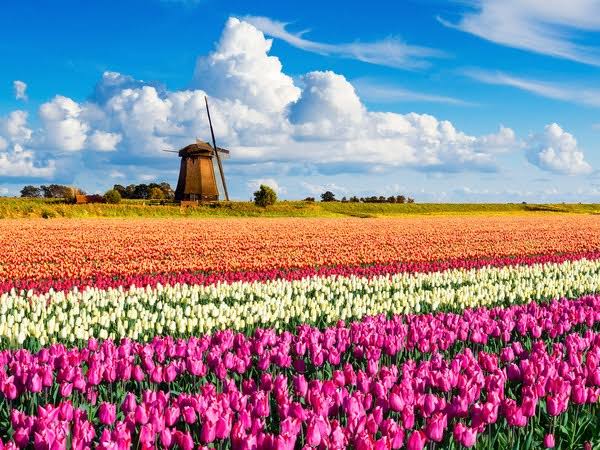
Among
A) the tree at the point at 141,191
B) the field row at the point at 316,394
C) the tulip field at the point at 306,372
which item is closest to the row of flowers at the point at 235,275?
the tulip field at the point at 306,372

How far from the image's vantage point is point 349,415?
16.5 ft

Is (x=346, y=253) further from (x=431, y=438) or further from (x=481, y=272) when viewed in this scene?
(x=431, y=438)

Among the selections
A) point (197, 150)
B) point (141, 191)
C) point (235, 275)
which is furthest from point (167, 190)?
point (235, 275)

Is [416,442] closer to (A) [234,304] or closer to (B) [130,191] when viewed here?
(A) [234,304]

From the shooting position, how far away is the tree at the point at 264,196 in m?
76.3

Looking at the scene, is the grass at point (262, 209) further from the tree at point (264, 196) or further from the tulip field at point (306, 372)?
the tulip field at point (306, 372)

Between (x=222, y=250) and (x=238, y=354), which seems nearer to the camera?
(x=238, y=354)

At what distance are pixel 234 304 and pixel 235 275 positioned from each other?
6824 millimetres

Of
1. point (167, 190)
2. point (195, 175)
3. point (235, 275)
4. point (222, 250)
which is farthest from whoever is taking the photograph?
point (167, 190)

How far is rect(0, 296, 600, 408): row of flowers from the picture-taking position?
20.6 feet

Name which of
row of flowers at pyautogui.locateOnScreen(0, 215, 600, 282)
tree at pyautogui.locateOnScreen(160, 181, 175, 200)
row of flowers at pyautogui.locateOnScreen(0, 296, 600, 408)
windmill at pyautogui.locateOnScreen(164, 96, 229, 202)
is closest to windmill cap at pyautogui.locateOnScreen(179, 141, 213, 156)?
windmill at pyautogui.locateOnScreen(164, 96, 229, 202)

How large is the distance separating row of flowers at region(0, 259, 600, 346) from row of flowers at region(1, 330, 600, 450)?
2.77 metres

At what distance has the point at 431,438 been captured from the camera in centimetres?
456

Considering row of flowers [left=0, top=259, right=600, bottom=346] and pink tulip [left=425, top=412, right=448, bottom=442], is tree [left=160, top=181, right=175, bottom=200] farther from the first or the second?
pink tulip [left=425, top=412, right=448, bottom=442]
